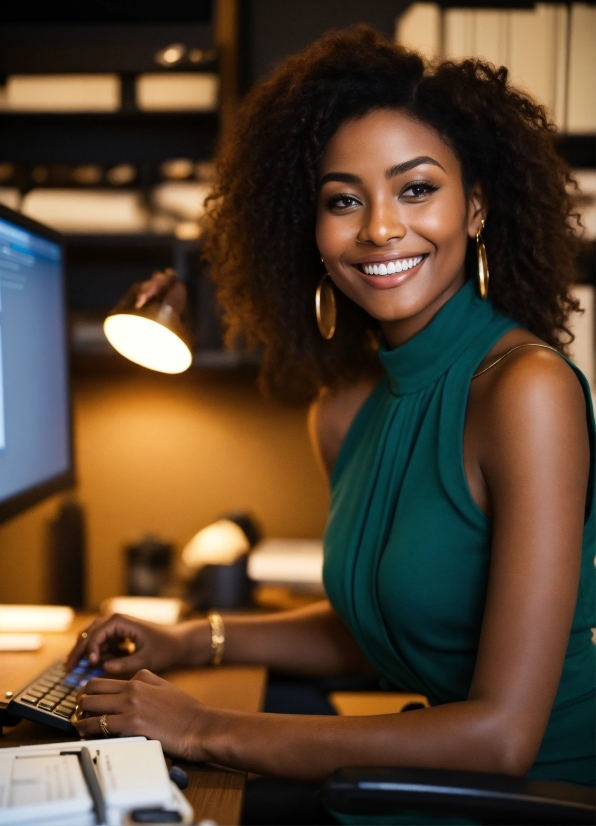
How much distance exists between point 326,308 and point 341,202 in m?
0.25

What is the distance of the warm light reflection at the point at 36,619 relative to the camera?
1.42 meters

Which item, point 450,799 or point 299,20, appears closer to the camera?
point 450,799

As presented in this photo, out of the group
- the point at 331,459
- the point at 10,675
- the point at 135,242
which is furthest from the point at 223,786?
the point at 135,242

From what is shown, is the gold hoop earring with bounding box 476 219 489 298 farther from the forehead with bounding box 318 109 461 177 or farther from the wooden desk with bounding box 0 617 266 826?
the wooden desk with bounding box 0 617 266 826

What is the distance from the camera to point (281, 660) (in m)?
1.33

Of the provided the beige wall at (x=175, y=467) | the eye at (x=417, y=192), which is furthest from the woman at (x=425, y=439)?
the beige wall at (x=175, y=467)

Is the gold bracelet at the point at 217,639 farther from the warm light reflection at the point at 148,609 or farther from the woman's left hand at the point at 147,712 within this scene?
the woman's left hand at the point at 147,712

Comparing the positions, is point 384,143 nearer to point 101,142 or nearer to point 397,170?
point 397,170

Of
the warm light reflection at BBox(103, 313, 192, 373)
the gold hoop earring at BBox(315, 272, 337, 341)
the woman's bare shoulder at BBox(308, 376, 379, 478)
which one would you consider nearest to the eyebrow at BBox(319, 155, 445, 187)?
the gold hoop earring at BBox(315, 272, 337, 341)

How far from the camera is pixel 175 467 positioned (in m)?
2.11

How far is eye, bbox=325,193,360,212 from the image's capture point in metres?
1.16

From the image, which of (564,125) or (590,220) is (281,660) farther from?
(564,125)

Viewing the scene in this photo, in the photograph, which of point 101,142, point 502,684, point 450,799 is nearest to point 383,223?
point 502,684

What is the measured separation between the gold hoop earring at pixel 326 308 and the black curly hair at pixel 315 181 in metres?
0.07
